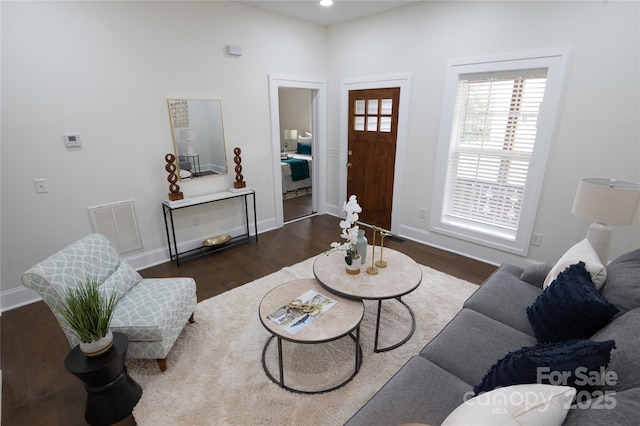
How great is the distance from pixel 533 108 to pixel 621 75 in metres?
0.64

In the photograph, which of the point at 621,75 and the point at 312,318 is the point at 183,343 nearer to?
the point at 312,318

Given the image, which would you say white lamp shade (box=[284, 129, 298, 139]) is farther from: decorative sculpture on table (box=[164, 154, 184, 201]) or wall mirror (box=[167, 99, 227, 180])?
decorative sculpture on table (box=[164, 154, 184, 201])

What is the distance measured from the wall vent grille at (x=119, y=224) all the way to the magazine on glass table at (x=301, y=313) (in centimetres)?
228

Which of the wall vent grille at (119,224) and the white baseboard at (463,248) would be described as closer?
the wall vent grille at (119,224)

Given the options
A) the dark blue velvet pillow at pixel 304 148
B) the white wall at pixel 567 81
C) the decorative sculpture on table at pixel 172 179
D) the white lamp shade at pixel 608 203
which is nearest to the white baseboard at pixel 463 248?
the white wall at pixel 567 81

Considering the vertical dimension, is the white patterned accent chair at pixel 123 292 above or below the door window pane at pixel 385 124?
below

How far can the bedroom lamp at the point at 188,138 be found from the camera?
140 inches

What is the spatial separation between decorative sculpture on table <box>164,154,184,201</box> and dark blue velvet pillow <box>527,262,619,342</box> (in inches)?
136

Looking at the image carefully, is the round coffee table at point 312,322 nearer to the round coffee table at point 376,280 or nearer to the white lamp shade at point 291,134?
the round coffee table at point 376,280

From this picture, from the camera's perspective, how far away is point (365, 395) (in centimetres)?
193

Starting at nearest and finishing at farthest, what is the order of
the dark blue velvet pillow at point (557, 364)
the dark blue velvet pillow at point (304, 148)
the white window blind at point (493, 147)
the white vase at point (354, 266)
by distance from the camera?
1. the dark blue velvet pillow at point (557, 364)
2. the white vase at point (354, 266)
3. the white window blind at point (493, 147)
4. the dark blue velvet pillow at point (304, 148)

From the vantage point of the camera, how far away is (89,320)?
1661 mm

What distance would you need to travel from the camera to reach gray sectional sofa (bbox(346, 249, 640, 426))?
1.00 m

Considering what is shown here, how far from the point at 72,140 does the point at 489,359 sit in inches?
145
